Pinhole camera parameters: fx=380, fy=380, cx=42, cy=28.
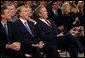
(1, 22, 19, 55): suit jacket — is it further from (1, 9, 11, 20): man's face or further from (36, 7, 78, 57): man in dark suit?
(36, 7, 78, 57): man in dark suit

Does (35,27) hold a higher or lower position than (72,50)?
higher

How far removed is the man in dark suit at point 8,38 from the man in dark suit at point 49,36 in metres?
0.65

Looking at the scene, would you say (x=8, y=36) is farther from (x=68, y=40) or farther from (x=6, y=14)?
(x=68, y=40)

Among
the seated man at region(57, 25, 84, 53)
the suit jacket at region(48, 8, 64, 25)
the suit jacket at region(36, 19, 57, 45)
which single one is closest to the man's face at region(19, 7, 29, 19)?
the suit jacket at region(36, 19, 57, 45)

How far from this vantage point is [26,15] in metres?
7.03

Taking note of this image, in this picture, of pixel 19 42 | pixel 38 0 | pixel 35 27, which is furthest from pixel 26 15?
pixel 38 0

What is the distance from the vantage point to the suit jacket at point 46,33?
7.09m

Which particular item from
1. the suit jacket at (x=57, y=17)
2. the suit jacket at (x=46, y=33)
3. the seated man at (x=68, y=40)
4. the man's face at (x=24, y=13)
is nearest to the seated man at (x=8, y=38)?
the man's face at (x=24, y=13)

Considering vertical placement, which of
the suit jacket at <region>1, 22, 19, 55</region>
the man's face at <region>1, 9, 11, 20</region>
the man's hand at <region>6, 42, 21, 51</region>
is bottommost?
the man's hand at <region>6, 42, 21, 51</region>

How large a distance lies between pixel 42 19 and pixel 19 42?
106 centimetres

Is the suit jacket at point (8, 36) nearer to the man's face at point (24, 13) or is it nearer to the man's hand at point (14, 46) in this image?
the man's hand at point (14, 46)

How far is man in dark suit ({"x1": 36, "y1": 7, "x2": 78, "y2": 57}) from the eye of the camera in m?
6.97

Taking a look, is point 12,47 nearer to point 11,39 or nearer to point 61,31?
point 11,39

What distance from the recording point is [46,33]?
7168mm
